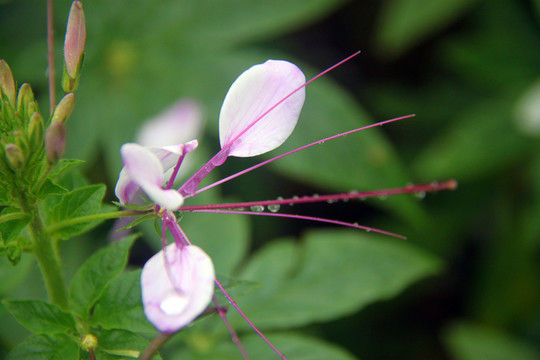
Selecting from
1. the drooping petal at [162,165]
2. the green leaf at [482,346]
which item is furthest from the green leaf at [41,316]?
the green leaf at [482,346]

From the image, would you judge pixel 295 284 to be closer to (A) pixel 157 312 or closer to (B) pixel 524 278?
(A) pixel 157 312

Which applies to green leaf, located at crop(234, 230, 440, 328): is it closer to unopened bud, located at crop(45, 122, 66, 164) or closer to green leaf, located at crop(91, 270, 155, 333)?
green leaf, located at crop(91, 270, 155, 333)

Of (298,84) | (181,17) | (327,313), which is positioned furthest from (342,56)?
(298,84)

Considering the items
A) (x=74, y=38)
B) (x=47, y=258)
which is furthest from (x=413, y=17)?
(x=47, y=258)

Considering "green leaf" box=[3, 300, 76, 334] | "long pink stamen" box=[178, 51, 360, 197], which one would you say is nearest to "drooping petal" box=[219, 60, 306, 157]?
"long pink stamen" box=[178, 51, 360, 197]

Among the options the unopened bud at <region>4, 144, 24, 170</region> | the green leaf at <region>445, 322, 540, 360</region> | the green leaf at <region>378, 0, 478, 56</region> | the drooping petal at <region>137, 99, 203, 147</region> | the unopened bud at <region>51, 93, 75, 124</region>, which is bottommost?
A: the green leaf at <region>445, 322, 540, 360</region>

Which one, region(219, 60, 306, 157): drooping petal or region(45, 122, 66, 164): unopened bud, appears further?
region(219, 60, 306, 157): drooping petal

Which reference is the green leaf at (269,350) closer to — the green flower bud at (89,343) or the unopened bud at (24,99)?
the green flower bud at (89,343)
